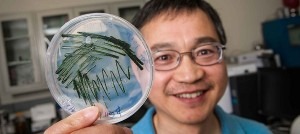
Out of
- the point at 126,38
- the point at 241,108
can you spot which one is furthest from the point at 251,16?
the point at 126,38

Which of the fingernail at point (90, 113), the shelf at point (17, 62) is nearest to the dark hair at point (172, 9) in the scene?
the fingernail at point (90, 113)

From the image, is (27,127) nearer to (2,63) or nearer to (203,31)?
(2,63)

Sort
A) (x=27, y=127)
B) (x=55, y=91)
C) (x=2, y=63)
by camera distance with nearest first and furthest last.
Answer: (x=55, y=91)
(x=27, y=127)
(x=2, y=63)

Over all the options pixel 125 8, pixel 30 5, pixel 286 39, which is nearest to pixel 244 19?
pixel 286 39

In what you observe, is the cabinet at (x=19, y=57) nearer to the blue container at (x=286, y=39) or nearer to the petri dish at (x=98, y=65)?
the blue container at (x=286, y=39)

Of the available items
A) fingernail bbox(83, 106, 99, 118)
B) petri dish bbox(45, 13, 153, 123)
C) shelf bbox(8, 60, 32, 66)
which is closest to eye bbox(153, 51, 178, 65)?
petri dish bbox(45, 13, 153, 123)

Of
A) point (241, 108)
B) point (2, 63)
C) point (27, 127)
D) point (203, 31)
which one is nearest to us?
point (203, 31)
